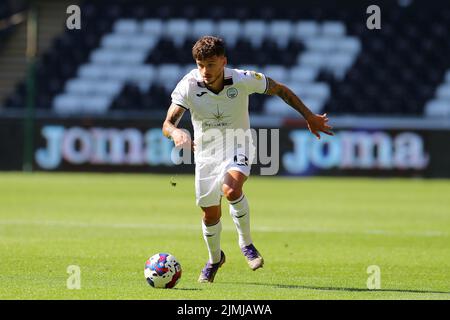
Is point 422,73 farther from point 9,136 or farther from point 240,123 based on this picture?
point 240,123

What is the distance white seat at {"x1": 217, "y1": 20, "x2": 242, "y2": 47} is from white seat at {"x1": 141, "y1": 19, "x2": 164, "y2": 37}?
1.98m

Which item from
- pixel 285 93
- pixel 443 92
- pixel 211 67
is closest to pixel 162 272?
pixel 211 67

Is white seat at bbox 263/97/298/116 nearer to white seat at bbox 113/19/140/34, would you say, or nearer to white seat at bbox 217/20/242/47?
white seat at bbox 217/20/242/47

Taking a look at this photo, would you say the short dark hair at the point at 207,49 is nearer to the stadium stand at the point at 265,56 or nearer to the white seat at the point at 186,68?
the stadium stand at the point at 265,56

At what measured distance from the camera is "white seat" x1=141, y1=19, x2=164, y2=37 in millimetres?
34188

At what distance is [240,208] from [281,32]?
24.3 meters

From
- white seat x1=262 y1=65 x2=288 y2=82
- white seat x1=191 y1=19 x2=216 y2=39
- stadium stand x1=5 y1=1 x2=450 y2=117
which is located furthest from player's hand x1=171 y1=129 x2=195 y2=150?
white seat x1=191 y1=19 x2=216 y2=39

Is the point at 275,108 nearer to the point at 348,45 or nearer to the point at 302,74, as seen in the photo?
the point at 302,74

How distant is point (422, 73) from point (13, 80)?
496 inches

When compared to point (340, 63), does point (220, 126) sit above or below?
below

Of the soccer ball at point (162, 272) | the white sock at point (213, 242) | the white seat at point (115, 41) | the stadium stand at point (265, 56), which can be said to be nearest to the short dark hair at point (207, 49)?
the white sock at point (213, 242)

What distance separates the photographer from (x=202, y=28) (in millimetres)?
33719


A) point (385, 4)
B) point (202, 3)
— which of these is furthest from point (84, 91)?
point (385, 4)

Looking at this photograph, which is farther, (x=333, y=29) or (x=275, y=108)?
(x=333, y=29)
